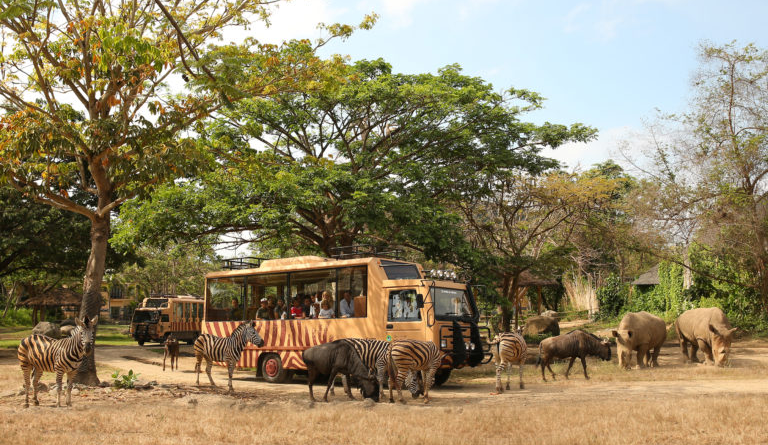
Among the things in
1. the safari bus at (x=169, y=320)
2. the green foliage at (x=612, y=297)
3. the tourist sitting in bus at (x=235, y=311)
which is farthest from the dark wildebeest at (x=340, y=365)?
the green foliage at (x=612, y=297)

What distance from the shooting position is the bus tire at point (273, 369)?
1595 cm

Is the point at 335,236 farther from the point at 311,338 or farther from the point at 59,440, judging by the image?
the point at 59,440

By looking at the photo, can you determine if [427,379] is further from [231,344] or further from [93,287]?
[93,287]

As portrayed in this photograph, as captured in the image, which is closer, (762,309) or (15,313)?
(762,309)

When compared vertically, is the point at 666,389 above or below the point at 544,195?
below

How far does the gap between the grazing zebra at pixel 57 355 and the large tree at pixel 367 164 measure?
22.9ft

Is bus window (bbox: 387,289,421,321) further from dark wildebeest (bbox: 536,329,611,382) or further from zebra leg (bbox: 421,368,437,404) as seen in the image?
dark wildebeest (bbox: 536,329,611,382)

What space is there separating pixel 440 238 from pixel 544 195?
8563 millimetres

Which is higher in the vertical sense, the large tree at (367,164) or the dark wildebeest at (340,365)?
the large tree at (367,164)

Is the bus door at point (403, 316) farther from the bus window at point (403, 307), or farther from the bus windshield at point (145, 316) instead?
the bus windshield at point (145, 316)

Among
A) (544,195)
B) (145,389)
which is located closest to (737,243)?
(544,195)

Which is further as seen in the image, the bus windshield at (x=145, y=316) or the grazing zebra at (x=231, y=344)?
the bus windshield at (x=145, y=316)

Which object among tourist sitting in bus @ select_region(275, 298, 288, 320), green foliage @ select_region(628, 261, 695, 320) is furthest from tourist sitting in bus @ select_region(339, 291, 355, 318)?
green foliage @ select_region(628, 261, 695, 320)

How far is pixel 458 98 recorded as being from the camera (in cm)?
2089
